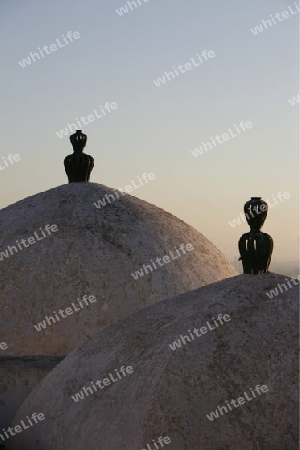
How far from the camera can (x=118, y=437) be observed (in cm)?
806

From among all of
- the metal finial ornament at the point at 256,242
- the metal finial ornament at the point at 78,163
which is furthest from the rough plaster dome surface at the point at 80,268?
the metal finial ornament at the point at 256,242

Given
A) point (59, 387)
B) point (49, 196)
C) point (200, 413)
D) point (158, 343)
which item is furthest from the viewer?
point (49, 196)

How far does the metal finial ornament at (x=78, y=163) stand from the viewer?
13.8 metres

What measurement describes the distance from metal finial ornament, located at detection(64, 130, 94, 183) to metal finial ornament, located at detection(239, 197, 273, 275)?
4.98 m

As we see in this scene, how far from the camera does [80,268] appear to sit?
12133 millimetres

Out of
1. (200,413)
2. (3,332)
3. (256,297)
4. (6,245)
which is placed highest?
(6,245)

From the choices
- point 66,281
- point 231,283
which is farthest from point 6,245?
point 231,283

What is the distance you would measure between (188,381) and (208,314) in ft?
2.62

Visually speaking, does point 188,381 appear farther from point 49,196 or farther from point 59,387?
point 49,196

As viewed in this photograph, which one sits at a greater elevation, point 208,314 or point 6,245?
point 6,245

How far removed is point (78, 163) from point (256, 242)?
5.22m

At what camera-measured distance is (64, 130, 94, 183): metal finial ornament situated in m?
13.8

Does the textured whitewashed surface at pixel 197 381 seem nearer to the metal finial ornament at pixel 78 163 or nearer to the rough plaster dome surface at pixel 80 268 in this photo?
the rough plaster dome surface at pixel 80 268

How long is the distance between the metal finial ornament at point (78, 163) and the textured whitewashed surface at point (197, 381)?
4.83 meters
